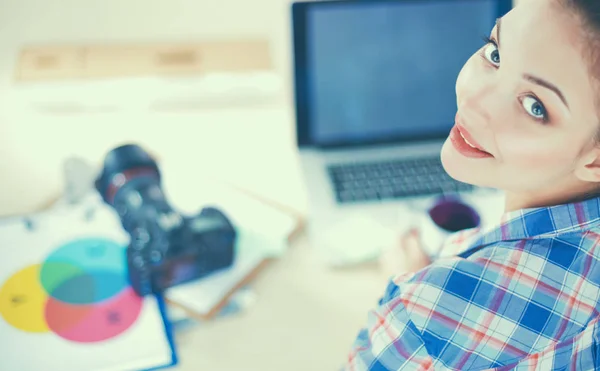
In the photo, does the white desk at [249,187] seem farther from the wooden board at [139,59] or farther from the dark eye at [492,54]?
the dark eye at [492,54]

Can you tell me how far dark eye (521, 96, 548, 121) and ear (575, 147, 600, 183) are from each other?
0.05 metres

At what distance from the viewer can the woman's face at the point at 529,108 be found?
479 millimetres

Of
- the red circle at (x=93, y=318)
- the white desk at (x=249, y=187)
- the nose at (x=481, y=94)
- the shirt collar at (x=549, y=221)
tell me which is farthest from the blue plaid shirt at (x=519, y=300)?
the red circle at (x=93, y=318)

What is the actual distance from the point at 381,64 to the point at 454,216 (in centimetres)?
25

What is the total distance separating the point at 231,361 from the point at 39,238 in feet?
0.94

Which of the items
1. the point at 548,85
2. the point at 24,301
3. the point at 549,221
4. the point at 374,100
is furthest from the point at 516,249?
the point at 24,301

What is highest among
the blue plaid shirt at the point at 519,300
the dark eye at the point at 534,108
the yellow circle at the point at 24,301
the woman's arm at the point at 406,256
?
the dark eye at the point at 534,108

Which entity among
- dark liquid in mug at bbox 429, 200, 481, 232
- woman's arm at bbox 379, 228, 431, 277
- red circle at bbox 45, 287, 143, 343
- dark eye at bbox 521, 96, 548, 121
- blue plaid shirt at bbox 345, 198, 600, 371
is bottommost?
red circle at bbox 45, 287, 143, 343

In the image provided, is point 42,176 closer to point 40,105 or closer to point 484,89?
point 40,105

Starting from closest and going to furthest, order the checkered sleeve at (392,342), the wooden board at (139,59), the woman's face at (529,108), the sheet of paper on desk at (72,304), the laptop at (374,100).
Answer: the woman's face at (529,108)
the checkered sleeve at (392,342)
the sheet of paper on desk at (72,304)
the laptop at (374,100)
the wooden board at (139,59)

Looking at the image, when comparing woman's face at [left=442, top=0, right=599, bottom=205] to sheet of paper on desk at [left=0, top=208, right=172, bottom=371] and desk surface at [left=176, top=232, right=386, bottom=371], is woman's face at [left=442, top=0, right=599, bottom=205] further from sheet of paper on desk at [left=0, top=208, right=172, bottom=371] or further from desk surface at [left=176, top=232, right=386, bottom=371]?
sheet of paper on desk at [left=0, top=208, right=172, bottom=371]

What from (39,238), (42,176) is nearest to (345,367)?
(39,238)

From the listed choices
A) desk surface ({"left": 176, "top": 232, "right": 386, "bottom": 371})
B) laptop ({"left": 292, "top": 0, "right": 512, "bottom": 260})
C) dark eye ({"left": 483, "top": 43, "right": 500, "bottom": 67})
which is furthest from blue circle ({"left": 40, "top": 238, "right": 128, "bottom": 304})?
dark eye ({"left": 483, "top": 43, "right": 500, "bottom": 67})

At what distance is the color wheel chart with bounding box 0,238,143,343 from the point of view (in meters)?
0.73
